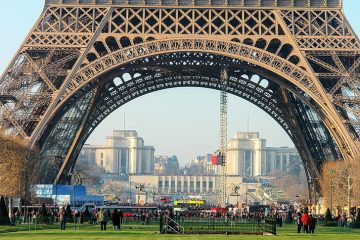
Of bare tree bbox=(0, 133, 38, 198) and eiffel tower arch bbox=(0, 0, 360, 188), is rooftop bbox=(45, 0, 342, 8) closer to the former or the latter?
eiffel tower arch bbox=(0, 0, 360, 188)

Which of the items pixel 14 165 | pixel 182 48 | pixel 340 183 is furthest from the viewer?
pixel 340 183

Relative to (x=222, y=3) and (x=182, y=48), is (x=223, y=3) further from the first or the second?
(x=182, y=48)

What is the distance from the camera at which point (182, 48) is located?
76.6 m

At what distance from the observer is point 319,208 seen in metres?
104

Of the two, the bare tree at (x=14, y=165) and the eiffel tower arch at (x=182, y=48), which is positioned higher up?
the eiffel tower arch at (x=182, y=48)

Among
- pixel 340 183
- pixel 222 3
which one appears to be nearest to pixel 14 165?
pixel 222 3

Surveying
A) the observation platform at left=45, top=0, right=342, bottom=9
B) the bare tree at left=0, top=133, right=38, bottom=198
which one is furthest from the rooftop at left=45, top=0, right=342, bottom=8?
the bare tree at left=0, top=133, right=38, bottom=198

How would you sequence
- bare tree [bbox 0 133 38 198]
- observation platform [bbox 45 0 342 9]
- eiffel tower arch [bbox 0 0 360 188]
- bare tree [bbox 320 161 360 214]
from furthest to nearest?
bare tree [bbox 320 161 360 214] < bare tree [bbox 0 133 38 198] < observation platform [bbox 45 0 342 9] < eiffel tower arch [bbox 0 0 360 188]

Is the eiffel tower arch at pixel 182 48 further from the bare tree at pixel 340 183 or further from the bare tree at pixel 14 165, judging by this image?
the bare tree at pixel 340 183

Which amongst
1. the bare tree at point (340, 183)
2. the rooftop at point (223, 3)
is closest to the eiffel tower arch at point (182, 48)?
the rooftop at point (223, 3)

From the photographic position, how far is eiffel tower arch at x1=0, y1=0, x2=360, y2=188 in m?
76.1

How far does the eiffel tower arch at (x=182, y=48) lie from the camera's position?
76.1 meters

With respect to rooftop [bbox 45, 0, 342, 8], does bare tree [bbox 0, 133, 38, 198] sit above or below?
below

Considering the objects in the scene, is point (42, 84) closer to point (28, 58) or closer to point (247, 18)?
point (28, 58)
